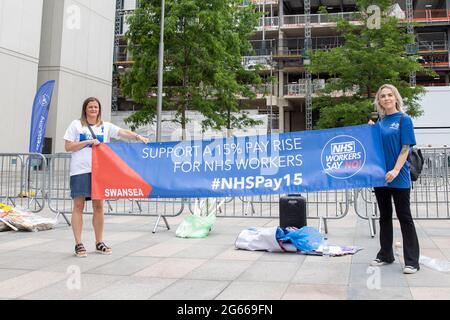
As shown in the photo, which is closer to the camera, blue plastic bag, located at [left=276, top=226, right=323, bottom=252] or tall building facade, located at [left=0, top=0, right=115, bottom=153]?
blue plastic bag, located at [left=276, top=226, right=323, bottom=252]

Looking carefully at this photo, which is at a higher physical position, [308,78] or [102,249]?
[308,78]

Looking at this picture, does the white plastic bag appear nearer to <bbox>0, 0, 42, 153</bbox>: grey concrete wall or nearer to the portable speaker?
A: the portable speaker

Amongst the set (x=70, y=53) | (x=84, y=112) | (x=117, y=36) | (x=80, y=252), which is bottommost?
(x=80, y=252)

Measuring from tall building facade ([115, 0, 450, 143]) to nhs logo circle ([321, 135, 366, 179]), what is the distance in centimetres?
3527

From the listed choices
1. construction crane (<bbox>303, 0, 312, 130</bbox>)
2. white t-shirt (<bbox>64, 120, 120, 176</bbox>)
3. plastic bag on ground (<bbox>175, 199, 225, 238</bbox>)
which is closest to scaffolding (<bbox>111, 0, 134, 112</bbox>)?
construction crane (<bbox>303, 0, 312, 130</bbox>)

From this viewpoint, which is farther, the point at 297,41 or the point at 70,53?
the point at 297,41

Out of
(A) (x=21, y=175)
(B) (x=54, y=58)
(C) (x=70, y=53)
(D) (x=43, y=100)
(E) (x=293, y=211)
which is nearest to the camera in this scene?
(E) (x=293, y=211)

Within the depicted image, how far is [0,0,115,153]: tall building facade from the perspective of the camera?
25594mm

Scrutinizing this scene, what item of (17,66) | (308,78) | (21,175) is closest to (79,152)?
(21,175)

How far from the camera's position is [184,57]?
20922 millimetres

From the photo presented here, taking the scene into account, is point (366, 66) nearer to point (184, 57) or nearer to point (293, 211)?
point (184, 57)

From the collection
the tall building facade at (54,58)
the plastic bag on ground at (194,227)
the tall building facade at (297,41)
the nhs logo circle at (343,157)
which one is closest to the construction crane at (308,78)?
the tall building facade at (297,41)

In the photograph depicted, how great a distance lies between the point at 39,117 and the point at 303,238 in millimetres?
14493

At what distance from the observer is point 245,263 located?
5.25 meters
